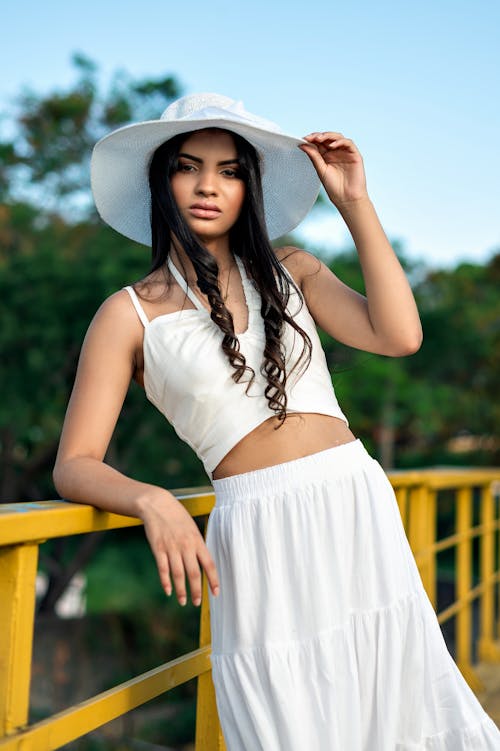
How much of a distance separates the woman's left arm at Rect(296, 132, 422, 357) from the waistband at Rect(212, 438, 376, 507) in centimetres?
28

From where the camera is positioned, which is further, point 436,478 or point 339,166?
point 436,478

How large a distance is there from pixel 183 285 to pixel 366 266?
0.37 meters

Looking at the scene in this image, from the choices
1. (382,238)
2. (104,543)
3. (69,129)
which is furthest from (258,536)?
(104,543)

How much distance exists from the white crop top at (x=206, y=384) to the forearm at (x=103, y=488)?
0.77ft

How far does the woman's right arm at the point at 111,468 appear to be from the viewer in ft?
4.55

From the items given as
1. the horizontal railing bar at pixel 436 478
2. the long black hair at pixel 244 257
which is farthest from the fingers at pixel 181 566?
the horizontal railing bar at pixel 436 478

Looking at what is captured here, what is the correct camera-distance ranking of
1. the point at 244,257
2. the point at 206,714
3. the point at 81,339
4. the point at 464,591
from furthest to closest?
the point at 81,339
the point at 464,591
the point at 206,714
the point at 244,257

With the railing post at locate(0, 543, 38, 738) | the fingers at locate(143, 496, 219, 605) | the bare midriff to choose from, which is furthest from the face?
the railing post at locate(0, 543, 38, 738)

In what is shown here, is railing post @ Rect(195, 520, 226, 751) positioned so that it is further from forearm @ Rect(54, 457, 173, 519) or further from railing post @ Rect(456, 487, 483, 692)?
railing post @ Rect(456, 487, 483, 692)

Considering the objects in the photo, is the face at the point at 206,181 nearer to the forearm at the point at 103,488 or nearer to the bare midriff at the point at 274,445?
the bare midriff at the point at 274,445

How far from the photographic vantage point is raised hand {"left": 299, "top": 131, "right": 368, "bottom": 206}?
5.95 feet

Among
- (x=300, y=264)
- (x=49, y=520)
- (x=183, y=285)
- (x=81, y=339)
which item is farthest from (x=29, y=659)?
(x=81, y=339)

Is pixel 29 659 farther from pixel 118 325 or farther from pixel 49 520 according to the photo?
pixel 118 325

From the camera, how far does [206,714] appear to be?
2.12 m
